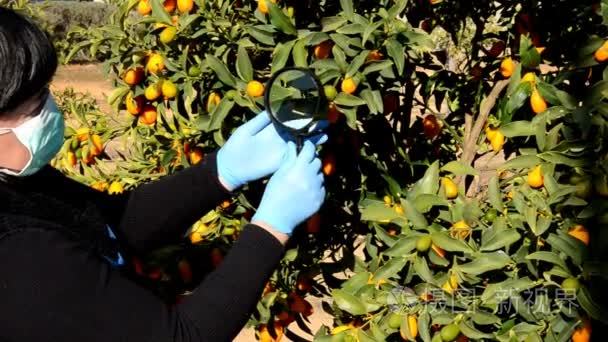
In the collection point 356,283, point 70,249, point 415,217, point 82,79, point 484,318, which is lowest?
point 82,79

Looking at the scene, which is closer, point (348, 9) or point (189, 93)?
point (348, 9)

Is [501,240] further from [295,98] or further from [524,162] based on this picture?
[295,98]

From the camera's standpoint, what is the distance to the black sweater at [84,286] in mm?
1248

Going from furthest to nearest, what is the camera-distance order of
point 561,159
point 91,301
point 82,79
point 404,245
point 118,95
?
point 82,79
point 118,95
point 404,245
point 561,159
point 91,301

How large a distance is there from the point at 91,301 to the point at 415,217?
2.08ft

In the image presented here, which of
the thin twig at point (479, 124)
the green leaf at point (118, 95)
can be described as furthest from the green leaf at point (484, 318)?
the green leaf at point (118, 95)

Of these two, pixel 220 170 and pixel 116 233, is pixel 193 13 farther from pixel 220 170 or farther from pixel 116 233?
pixel 116 233

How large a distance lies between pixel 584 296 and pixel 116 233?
3.01 feet

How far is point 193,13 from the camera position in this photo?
191 cm

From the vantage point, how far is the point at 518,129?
1677 mm

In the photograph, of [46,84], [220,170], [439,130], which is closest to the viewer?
[46,84]

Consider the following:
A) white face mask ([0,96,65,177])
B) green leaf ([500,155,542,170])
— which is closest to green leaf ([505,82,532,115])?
green leaf ([500,155,542,170])

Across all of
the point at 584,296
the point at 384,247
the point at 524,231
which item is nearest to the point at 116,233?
the point at 384,247

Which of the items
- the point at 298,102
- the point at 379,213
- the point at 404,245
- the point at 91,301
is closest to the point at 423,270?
the point at 404,245
